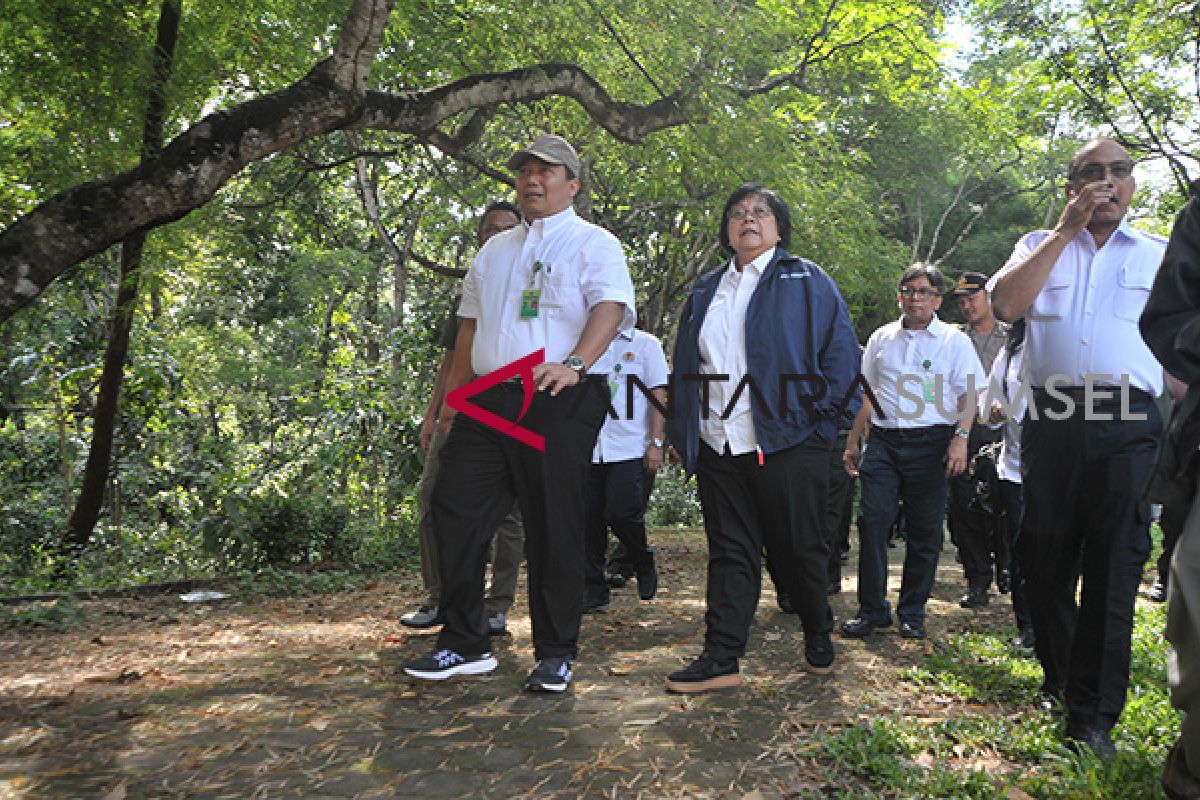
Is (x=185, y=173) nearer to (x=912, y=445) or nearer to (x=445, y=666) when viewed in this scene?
(x=445, y=666)

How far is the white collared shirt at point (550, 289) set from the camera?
421cm

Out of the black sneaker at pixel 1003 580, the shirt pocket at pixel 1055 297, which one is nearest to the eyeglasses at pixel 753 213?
the shirt pocket at pixel 1055 297

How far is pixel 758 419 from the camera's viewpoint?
167 inches

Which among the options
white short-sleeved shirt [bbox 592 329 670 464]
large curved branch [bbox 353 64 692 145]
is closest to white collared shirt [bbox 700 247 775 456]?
white short-sleeved shirt [bbox 592 329 670 464]

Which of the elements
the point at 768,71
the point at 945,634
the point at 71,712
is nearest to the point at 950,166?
the point at 768,71

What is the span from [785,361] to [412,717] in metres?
2.16

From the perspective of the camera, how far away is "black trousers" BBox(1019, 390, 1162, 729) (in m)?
3.52

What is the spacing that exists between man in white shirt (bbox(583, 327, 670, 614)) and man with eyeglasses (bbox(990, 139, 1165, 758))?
9.65 ft

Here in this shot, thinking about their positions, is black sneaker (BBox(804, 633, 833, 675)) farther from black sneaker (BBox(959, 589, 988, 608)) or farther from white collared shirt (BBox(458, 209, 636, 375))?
black sneaker (BBox(959, 589, 988, 608))

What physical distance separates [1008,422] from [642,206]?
35.8ft

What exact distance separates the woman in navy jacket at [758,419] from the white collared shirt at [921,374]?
5.06 feet

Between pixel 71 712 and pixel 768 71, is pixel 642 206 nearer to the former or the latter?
pixel 768 71

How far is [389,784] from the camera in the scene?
298cm

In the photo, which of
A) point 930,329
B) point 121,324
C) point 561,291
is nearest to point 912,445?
point 930,329
